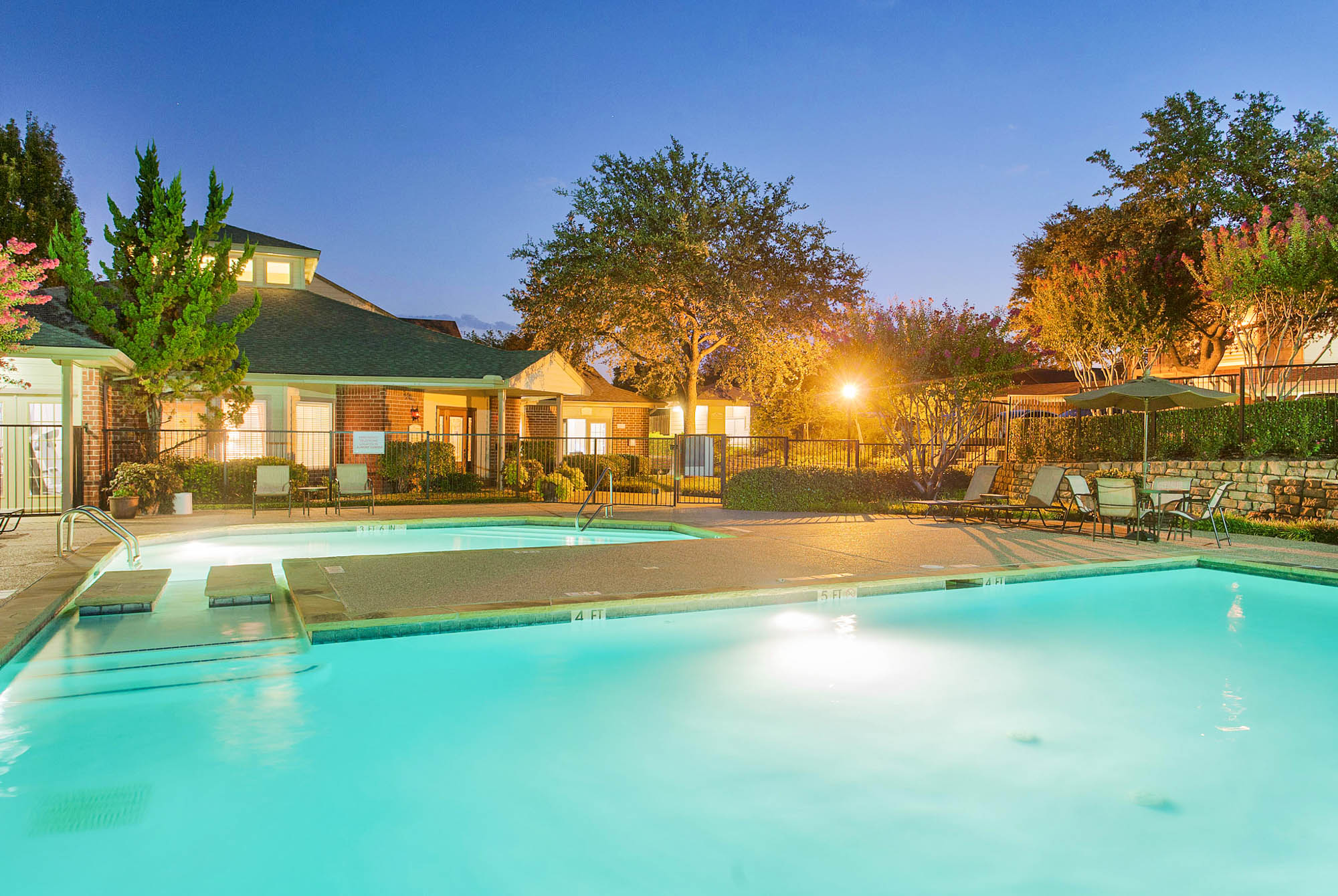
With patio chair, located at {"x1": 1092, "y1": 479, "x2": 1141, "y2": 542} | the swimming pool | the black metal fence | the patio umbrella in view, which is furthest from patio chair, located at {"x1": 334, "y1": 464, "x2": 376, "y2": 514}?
the patio umbrella

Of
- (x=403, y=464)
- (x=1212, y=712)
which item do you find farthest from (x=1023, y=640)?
(x=403, y=464)

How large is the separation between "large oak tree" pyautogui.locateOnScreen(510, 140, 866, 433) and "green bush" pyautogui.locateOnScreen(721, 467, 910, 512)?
337 inches

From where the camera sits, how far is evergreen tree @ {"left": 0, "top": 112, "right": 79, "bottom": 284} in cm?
2627

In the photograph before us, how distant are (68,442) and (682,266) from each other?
15427 mm

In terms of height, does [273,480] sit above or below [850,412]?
below

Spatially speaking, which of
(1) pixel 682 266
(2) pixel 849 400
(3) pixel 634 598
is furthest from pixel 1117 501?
(1) pixel 682 266

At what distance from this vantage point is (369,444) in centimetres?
1791

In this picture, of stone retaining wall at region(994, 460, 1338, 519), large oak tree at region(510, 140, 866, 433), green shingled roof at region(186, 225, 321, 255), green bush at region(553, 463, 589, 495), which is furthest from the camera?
large oak tree at region(510, 140, 866, 433)

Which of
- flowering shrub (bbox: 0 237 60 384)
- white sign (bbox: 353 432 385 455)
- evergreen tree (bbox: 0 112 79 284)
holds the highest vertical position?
evergreen tree (bbox: 0 112 79 284)

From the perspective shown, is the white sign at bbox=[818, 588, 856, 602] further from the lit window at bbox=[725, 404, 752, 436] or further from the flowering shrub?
the lit window at bbox=[725, 404, 752, 436]

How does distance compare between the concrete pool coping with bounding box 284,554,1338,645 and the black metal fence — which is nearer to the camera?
the concrete pool coping with bounding box 284,554,1338,645

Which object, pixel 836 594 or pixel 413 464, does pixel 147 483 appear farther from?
pixel 836 594

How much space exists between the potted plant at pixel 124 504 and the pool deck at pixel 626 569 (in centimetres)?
92

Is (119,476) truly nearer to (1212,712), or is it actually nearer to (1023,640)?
(1023,640)
